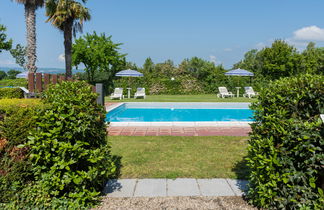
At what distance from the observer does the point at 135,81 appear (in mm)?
22188

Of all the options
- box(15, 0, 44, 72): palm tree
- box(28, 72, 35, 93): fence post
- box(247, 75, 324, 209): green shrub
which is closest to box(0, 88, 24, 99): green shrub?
box(28, 72, 35, 93): fence post

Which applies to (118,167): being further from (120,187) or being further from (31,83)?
(31,83)

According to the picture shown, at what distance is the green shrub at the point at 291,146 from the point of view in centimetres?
245

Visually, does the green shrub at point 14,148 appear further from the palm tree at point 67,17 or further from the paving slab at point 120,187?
the palm tree at point 67,17

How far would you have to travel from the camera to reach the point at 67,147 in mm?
2709

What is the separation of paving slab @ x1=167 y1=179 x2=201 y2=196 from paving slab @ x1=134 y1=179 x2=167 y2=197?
0.09m

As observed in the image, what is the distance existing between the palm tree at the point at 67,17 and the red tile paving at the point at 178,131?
12.0 meters

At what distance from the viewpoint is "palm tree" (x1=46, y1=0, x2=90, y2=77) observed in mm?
16547

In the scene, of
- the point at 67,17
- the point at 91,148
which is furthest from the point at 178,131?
the point at 67,17

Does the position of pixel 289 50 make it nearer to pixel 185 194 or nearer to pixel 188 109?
pixel 188 109

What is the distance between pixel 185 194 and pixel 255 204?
0.91 meters

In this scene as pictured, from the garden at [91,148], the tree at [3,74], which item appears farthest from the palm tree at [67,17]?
the tree at [3,74]

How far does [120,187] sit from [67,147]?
1212 millimetres

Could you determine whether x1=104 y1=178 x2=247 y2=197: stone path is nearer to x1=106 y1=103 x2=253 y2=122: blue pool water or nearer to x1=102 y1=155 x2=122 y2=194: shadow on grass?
x1=102 y1=155 x2=122 y2=194: shadow on grass
